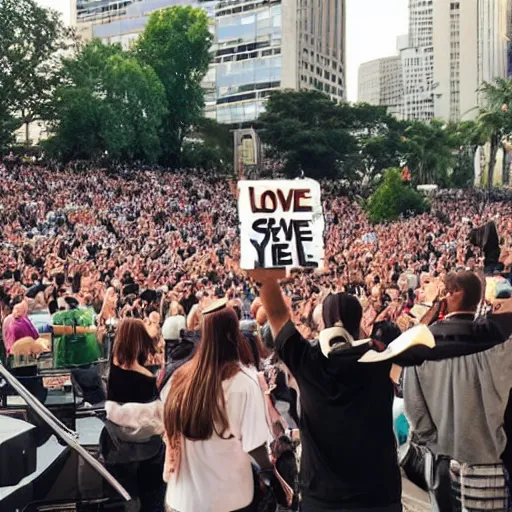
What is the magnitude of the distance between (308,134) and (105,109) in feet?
12.5

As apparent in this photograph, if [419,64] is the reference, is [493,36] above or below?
above

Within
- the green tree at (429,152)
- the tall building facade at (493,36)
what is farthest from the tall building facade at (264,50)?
the tall building facade at (493,36)

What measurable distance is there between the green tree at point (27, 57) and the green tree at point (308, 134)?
3.96m

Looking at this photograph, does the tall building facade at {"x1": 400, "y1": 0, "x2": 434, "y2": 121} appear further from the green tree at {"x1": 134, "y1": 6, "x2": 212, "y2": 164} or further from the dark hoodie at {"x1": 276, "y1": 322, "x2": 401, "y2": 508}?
the dark hoodie at {"x1": 276, "y1": 322, "x2": 401, "y2": 508}

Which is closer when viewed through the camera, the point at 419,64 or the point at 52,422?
the point at 52,422

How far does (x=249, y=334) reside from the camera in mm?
4488

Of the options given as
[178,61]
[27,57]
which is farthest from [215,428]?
[178,61]

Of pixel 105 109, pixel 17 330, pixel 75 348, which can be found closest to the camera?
pixel 17 330

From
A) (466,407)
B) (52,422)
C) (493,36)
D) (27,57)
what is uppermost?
(493,36)

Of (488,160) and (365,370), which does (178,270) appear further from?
(365,370)

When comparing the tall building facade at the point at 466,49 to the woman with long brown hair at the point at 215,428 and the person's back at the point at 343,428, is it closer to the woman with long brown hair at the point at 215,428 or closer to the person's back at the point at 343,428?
the woman with long brown hair at the point at 215,428

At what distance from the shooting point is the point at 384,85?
63.5ft

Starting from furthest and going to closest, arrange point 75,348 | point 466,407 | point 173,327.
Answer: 1. point 75,348
2. point 173,327
3. point 466,407

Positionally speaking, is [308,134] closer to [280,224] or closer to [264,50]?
[264,50]
